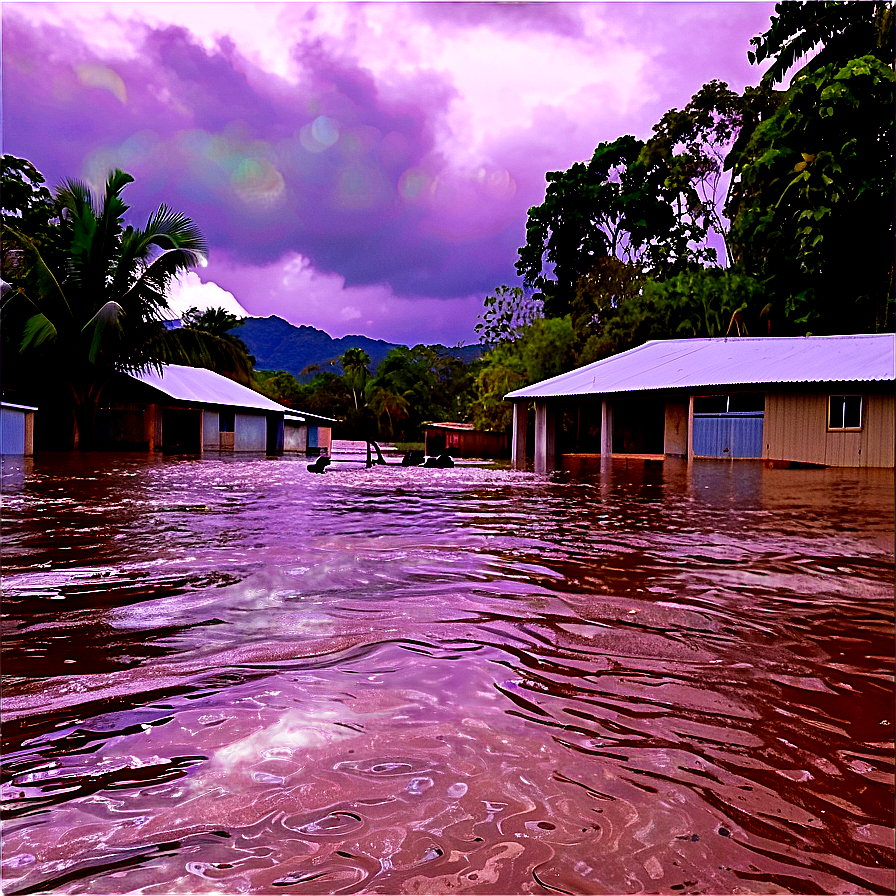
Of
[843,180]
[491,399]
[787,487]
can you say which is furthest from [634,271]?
[787,487]

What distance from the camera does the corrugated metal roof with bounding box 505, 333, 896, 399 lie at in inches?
762

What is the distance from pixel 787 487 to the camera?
1176 centimetres

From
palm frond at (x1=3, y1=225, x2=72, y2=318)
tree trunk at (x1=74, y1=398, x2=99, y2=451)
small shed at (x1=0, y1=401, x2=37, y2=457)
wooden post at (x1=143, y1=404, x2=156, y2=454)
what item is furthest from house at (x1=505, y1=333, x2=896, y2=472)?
Result: palm frond at (x1=3, y1=225, x2=72, y2=318)

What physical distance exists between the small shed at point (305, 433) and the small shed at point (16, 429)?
1477 cm

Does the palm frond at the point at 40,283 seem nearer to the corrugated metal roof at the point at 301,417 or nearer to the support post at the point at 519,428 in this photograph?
the corrugated metal roof at the point at 301,417

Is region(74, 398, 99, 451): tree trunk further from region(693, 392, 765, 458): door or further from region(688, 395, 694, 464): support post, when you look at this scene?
region(693, 392, 765, 458): door

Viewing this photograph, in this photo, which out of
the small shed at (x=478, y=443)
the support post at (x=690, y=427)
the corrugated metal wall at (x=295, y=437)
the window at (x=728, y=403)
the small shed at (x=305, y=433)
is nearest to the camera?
the support post at (x=690, y=427)

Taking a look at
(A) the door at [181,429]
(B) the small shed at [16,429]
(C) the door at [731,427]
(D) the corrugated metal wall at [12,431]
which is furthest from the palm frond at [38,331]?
(C) the door at [731,427]

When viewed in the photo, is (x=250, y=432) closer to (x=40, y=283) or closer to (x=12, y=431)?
(x=40, y=283)

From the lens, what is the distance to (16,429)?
20750 mm

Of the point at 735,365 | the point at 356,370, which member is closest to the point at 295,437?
the point at 356,370

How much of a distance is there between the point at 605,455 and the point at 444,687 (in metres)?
22.2

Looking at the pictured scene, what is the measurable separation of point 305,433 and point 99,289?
18.2m

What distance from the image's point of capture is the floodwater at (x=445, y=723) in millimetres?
1450
